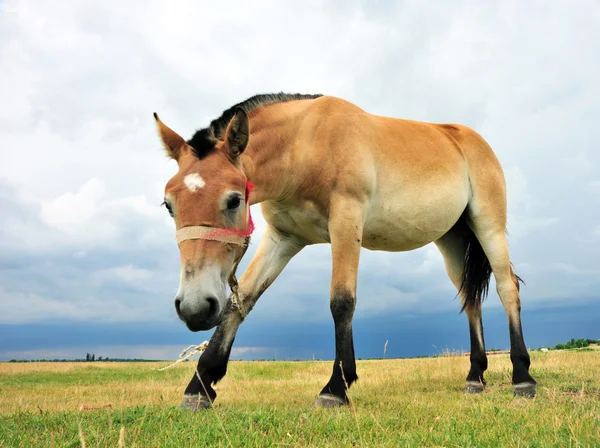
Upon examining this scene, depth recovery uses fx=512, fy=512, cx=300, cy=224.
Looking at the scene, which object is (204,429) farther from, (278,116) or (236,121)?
(278,116)

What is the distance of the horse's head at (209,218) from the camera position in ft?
13.8

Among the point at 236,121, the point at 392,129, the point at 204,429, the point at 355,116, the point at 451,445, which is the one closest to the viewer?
the point at 451,445

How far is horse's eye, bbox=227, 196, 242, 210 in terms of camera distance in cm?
467

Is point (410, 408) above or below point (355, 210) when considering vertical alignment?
below

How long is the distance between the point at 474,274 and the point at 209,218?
5308 millimetres

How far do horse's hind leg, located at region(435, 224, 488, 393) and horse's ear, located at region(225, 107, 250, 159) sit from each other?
469 cm

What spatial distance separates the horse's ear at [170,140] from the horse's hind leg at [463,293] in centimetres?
499

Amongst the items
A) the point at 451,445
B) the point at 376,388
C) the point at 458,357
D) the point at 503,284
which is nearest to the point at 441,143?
the point at 503,284

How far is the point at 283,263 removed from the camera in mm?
6535

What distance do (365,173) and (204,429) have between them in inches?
128

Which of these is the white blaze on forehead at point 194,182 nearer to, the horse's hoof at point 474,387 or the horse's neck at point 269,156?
the horse's neck at point 269,156

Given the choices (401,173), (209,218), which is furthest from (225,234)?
(401,173)

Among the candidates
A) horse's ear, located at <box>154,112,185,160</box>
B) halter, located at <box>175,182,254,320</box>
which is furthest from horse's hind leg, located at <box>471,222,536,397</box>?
horse's ear, located at <box>154,112,185,160</box>

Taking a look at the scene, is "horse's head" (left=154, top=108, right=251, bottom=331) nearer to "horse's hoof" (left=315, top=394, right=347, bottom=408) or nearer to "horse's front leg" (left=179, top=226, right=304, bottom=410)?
"horse's front leg" (left=179, top=226, right=304, bottom=410)
